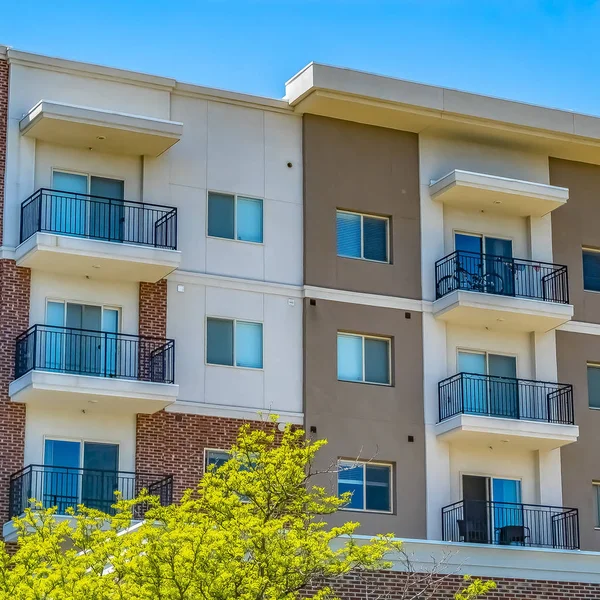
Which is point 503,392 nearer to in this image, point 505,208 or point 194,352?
point 505,208

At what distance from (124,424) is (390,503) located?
6.82 meters

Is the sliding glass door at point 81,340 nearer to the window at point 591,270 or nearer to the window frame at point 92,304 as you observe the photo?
the window frame at point 92,304

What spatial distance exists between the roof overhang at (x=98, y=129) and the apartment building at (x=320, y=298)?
0.24 feet

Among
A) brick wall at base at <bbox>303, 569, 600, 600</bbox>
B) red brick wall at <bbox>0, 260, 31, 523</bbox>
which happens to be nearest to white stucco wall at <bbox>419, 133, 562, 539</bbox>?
brick wall at base at <bbox>303, 569, 600, 600</bbox>

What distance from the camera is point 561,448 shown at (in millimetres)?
39844

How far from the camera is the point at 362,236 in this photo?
39.4m

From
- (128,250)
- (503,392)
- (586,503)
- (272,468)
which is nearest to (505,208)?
(503,392)

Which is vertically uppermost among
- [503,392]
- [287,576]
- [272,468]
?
[503,392]

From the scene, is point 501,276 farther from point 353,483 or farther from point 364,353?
point 353,483

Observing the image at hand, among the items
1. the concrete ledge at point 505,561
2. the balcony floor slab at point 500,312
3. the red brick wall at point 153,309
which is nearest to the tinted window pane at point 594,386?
the balcony floor slab at point 500,312

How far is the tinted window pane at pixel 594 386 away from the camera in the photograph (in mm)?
41062

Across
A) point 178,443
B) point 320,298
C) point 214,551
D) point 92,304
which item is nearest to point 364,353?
point 320,298

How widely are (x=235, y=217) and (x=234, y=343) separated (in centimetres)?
312

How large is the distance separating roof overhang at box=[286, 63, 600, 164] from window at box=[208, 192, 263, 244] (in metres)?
2.84
